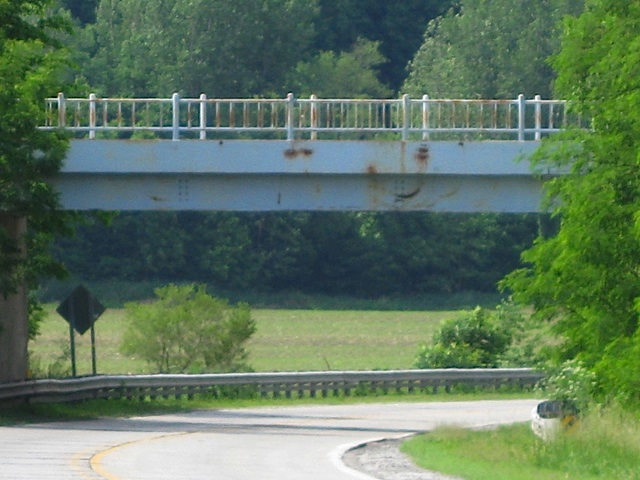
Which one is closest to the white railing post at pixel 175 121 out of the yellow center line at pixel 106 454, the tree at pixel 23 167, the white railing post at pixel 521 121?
the tree at pixel 23 167

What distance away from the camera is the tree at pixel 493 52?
85688mm

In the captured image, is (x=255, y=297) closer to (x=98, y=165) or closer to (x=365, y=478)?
(x=98, y=165)

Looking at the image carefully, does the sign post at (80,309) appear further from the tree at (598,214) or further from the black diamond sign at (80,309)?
the tree at (598,214)

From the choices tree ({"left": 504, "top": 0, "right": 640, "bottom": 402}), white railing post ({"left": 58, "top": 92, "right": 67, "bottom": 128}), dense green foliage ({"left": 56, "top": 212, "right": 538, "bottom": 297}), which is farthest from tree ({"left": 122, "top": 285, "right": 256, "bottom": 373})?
dense green foliage ({"left": 56, "top": 212, "right": 538, "bottom": 297})

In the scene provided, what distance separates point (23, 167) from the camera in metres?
28.2

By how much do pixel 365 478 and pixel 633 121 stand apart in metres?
7.02

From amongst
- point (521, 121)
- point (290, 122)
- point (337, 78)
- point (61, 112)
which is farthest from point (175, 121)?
point (337, 78)

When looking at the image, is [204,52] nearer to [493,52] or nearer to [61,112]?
[493,52]

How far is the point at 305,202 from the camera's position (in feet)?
99.3

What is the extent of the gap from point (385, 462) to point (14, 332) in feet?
40.8

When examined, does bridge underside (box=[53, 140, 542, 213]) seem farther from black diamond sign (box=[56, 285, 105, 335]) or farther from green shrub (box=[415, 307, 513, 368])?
green shrub (box=[415, 307, 513, 368])

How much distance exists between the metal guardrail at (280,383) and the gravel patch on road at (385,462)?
901cm

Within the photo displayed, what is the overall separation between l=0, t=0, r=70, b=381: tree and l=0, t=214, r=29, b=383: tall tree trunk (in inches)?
0.8

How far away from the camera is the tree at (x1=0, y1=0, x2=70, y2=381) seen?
28.0 meters
